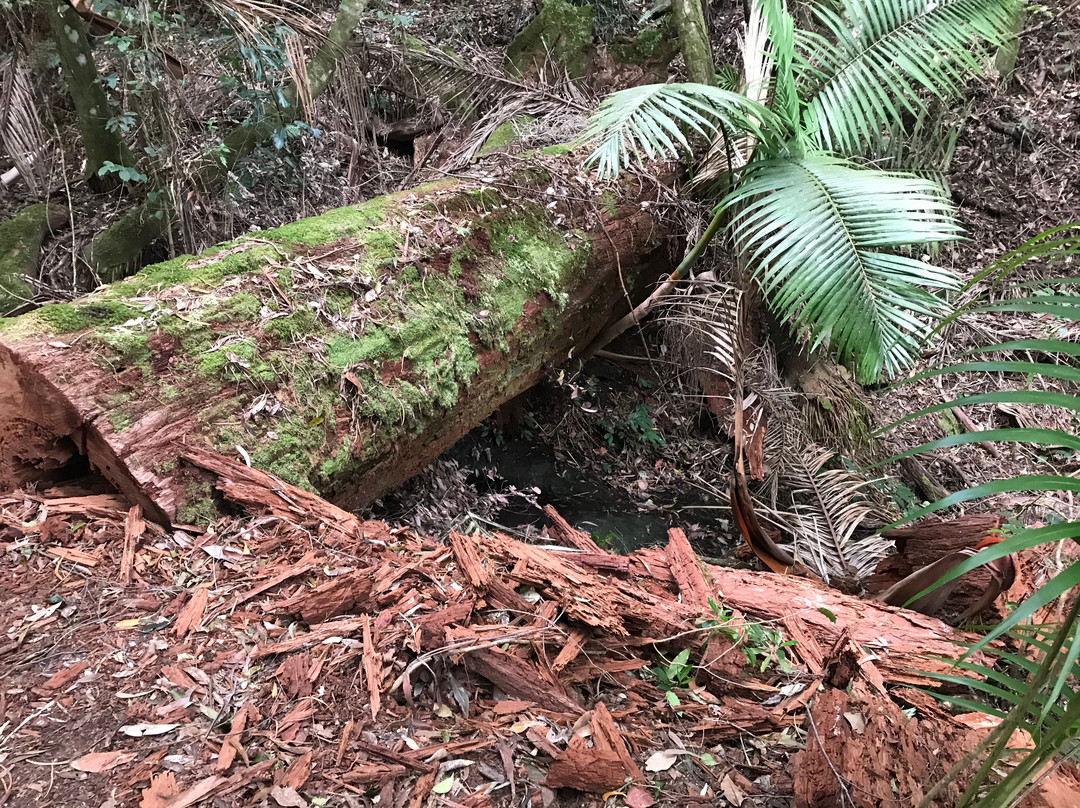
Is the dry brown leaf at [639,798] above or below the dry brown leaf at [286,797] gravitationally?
below

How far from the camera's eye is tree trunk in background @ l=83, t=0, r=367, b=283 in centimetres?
330

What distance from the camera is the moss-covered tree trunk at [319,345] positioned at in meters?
1.82

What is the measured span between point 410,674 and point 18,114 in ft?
11.2

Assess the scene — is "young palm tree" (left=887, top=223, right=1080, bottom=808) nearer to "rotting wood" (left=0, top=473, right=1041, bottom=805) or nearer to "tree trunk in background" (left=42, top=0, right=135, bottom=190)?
"rotting wood" (left=0, top=473, right=1041, bottom=805)

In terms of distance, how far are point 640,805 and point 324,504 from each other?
1.26 metres

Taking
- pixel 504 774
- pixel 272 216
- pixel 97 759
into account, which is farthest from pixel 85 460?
pixel 272 216

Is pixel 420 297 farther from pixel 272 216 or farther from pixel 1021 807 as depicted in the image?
pixel 1021 807

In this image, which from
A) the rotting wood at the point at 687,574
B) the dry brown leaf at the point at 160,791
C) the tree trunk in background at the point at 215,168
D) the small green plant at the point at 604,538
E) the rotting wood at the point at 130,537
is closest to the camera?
the dry brown leaf at the point at 160,791

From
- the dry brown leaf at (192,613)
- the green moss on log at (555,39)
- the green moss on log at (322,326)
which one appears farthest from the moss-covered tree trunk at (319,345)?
the green moss on log at (555,39)

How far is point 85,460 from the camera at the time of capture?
2.01 meters

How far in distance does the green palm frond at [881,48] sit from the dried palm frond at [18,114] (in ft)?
12.5

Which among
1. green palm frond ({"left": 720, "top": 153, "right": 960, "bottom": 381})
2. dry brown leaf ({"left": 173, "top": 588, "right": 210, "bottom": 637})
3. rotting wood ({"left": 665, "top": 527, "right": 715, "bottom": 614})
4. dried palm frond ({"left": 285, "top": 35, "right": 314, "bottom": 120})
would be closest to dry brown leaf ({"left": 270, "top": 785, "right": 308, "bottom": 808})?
dry brown leaf ({"left": 173, "top": 588, "right": 210, "bottom": 637})

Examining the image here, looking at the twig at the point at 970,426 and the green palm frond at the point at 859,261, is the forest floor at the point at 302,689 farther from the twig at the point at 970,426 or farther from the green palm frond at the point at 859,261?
the twig at the point at 970,426

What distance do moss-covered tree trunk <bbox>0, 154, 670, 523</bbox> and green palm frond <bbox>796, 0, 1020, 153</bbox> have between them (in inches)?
51.8
